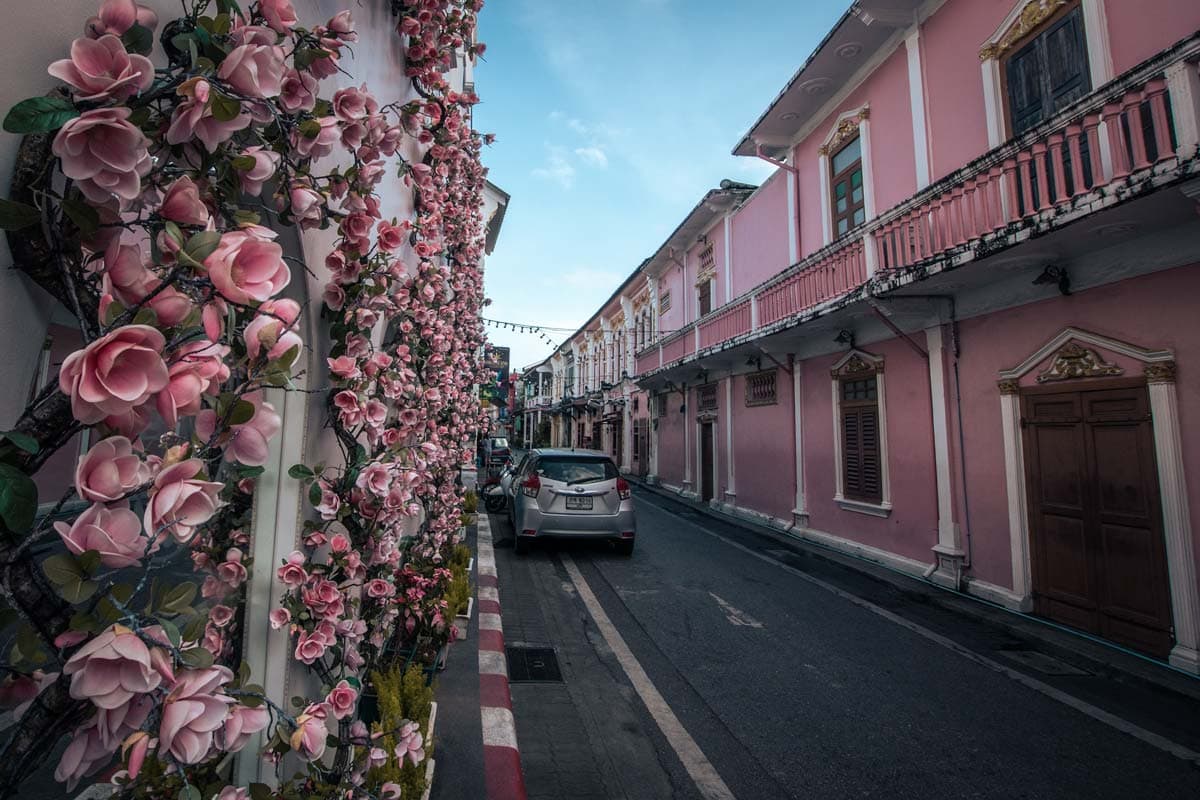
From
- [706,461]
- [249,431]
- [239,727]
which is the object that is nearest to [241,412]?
[249,431]

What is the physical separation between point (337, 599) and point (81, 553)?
3.96 feet

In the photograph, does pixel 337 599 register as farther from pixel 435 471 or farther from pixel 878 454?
pixel 878 454

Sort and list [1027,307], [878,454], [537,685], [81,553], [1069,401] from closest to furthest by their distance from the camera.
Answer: [81,553], [537,685], [1069,401], [1027,307], [878,454]

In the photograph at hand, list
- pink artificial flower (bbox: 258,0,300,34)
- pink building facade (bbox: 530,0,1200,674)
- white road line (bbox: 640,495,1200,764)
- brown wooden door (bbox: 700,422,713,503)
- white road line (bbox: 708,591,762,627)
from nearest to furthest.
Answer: pink artificial flower (bbox: 258,0,300,34)
white road line (bbox: 640,495,1200,764)
pink building facade (bbox: 530,0,1200,674)
white road line (bbox: 708,591,762,627)
brown wooden door (bbox: 700,422,713,503)

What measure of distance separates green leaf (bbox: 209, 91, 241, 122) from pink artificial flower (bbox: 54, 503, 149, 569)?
70 cm

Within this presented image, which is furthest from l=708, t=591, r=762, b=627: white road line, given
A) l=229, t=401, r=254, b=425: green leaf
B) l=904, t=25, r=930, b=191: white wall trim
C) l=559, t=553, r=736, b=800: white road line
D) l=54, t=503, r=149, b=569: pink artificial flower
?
l=904, t=25, r=930, b=191: white wall trim

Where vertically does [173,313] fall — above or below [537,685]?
above

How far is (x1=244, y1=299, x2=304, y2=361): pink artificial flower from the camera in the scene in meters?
1.04

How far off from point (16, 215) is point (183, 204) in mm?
219

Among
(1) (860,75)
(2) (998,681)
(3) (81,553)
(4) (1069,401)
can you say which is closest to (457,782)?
(3) (81,553)

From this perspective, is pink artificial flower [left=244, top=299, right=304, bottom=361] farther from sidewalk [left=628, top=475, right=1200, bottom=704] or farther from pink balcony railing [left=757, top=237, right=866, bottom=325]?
pink balcony railing [left=757, top=237, right=866, bottom=325]

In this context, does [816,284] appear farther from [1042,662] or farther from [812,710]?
[812,710]

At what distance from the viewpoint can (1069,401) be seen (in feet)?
19.1

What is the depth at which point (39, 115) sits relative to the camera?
0.82 metres
